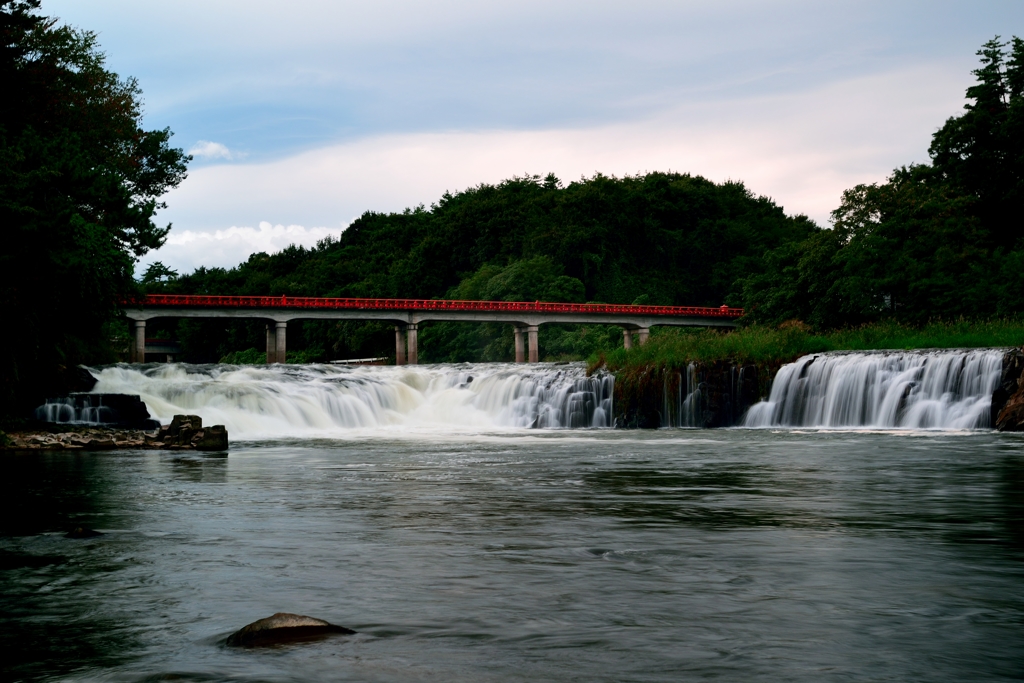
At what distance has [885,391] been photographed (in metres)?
35.7

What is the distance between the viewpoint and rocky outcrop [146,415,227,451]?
26.9 metres

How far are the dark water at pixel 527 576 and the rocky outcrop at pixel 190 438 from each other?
26.3ft

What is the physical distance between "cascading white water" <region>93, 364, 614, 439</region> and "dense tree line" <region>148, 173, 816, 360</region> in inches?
1836

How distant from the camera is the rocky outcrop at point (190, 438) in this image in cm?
2691

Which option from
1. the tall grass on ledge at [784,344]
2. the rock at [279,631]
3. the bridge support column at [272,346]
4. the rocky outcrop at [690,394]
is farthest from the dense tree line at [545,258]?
the rock at [279,631]

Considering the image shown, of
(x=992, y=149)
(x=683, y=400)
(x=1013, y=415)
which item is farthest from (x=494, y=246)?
(x=1013, y=415)

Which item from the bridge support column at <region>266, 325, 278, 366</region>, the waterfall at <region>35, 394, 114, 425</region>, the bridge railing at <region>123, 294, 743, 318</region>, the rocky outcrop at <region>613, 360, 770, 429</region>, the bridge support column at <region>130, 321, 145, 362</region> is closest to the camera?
the waterfall at <region>35, 394, 114, 425</region>

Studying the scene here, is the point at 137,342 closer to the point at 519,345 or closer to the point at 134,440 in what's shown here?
the point at 519,345

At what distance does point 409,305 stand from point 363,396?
44508mm

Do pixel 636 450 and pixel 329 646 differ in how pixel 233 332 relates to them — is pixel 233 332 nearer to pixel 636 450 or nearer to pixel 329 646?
pixel 636 450

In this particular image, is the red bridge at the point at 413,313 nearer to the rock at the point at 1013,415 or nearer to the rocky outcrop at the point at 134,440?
the rock at the point at 1013,415

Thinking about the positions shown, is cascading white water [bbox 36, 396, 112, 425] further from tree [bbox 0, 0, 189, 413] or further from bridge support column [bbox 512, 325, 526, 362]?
bridge support column [bbox 512, 325, 526, 362]

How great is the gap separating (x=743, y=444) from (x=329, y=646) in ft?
74.0

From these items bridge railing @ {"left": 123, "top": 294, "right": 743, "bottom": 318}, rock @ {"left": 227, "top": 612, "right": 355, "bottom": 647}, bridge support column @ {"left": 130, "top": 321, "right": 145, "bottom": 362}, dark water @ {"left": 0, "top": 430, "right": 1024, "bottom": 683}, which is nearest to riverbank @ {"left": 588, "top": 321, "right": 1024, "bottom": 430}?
dark water @ {"left": 0, "top": 430, "right": 1024, "bottom": 683}
